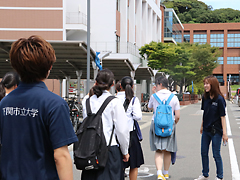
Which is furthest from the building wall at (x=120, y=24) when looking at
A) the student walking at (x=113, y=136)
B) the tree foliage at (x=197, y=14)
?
the tree foliage at (x=197, y=14)

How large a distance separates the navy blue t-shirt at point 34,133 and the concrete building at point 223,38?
365ft

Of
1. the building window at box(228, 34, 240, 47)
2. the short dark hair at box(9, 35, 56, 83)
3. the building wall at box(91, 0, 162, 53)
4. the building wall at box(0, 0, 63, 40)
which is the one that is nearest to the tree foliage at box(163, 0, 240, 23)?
the building window at box(228, 34, 240, 47)

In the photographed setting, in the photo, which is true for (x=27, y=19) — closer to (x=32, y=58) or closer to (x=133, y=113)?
(x=133, y=113)

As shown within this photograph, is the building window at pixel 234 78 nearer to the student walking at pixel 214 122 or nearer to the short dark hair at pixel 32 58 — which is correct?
the student walking at pixel 214 122

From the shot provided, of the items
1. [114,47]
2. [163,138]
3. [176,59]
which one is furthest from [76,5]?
[163,138]

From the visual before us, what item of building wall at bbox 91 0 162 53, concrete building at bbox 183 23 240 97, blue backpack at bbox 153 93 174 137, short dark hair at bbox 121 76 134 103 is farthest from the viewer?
concrete building at bbox 183 23 240 97

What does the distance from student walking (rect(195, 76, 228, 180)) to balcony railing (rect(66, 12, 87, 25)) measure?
2741cm

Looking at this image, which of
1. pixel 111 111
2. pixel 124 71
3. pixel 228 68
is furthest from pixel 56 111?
pixel 228 68

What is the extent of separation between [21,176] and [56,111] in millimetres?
473

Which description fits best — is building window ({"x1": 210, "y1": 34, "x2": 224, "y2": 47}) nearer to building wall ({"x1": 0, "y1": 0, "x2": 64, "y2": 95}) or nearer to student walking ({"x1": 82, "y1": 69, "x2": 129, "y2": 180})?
building wall ({"x1": 0, "y1": 0, "x2": 64, "y2": 95})

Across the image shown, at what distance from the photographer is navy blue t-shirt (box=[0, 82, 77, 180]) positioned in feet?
7.47

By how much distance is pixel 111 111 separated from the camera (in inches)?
147

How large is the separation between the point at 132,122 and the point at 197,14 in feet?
406

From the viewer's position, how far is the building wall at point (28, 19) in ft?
108
